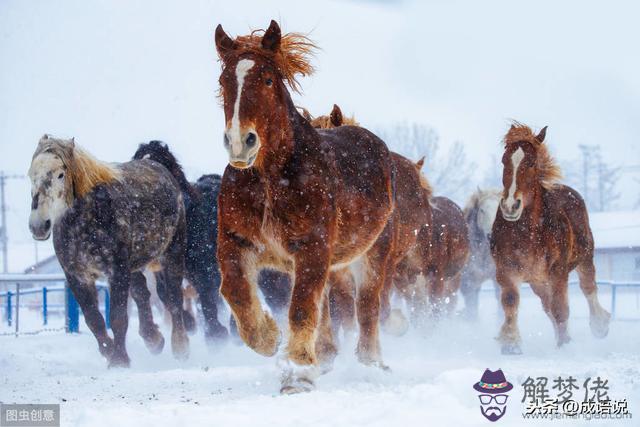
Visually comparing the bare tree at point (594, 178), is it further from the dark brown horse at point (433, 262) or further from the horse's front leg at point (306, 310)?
the horse's front leg at point (306, 310)

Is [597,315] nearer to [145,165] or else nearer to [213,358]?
[213,358]

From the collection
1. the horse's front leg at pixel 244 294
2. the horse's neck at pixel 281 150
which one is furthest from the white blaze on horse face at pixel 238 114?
the horse's front leg at pixel 244 294

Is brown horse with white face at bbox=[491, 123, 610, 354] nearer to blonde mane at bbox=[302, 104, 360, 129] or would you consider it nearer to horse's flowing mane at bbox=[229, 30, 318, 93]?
blonde mane at bbox=[302, 104, 360, 129]

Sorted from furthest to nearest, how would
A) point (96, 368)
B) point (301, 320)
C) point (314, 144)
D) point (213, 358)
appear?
point (213, 358), point (96, 368), point (314, 144), point (301, 320)

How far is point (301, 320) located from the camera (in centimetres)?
523

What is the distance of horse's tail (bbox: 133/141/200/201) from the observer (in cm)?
1046

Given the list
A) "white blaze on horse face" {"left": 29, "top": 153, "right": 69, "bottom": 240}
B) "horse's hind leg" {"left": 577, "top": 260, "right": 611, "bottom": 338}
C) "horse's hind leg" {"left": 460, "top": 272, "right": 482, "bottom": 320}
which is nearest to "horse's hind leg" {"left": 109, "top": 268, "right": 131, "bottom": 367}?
"white blaze on horse face" {"left": 29, "top": 153, "right": 69, "bottom": 240}

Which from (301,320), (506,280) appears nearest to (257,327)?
(301,320)

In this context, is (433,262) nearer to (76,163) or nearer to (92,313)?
(92,313)

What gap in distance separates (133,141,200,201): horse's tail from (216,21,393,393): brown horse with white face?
4773 mm

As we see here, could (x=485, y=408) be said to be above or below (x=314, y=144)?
below

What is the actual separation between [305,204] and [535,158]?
5.00 m

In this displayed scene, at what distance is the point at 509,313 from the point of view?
9.35 meters

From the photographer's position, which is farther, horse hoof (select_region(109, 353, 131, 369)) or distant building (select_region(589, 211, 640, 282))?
distant building (select_region(589, 211, 640, 282))
